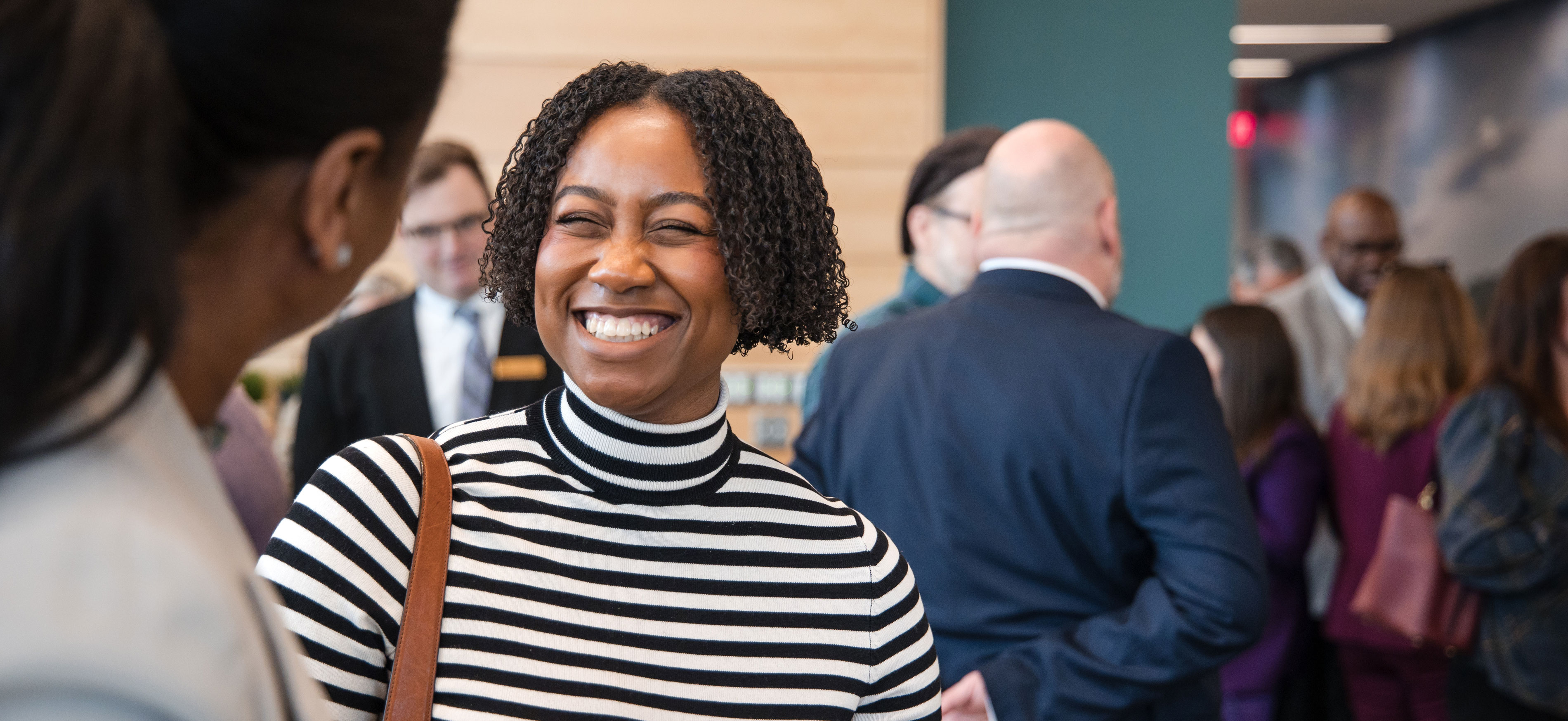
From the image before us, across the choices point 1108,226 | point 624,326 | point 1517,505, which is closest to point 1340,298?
point 1517,505

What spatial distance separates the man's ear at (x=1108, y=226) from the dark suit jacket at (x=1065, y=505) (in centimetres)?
13

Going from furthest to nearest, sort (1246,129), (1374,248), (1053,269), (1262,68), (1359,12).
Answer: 1. (1246,129)
2. (1262,68)
3. (1359,12)
4. (1374,248)
5. (1053,269)

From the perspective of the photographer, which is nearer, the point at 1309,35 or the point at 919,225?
the point at 919,225

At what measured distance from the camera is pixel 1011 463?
6.70ft

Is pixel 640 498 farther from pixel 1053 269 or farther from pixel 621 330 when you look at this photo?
pixel 1053 269

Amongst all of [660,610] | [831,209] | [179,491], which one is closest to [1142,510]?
[831,209]

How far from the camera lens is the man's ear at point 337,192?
66 centimetres

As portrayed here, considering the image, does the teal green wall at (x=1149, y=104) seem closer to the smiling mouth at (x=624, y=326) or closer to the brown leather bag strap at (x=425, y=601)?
the smiling mouth at (x=624, y=326)

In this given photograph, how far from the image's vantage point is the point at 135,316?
0.55 m

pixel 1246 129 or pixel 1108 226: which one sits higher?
pixel 1246 129

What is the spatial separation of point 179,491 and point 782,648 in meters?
0.75

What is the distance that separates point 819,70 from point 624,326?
3571 mm

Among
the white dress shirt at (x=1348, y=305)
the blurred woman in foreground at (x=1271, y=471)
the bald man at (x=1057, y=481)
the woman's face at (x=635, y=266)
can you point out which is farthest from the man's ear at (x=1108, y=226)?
the white dress shirt at (x=1348, y=305)

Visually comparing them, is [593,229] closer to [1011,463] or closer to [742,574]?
[742,574]
